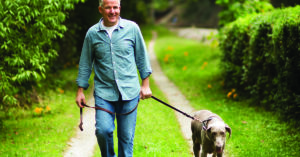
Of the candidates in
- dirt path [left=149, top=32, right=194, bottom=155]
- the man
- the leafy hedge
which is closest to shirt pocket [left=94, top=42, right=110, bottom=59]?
the man

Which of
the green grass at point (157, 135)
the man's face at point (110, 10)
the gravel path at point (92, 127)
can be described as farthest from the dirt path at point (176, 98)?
the man's face at point (110, 10)

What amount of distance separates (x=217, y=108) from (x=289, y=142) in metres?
3.54

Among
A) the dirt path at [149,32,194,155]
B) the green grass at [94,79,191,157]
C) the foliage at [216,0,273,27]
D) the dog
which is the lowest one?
the dirt path at [149,32,194,155]

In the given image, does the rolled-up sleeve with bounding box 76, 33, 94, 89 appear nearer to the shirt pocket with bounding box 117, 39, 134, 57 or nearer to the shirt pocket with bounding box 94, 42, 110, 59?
the shirt pocket with bounding box 94, 42, 110, 59

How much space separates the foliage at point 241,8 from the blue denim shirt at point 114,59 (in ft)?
31.0

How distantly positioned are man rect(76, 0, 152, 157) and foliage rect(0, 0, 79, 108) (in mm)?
3764

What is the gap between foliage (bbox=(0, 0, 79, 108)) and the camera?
770cm

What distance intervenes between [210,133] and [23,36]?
18.8 feet

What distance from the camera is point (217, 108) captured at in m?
10.6

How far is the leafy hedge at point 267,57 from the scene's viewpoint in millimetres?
7938

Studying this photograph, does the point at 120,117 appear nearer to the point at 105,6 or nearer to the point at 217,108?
the point at 105,6

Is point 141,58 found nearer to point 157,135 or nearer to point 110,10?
point 110,10

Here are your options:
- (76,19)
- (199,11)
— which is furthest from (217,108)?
(199,11)

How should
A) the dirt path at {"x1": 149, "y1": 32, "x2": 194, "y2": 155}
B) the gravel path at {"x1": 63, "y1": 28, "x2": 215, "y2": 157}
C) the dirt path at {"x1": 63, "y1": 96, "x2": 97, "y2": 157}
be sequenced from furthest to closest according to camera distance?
the dirt path at {"x1": 149, "y1": 32, "x2": 194, "y2": 155} → the gravel path at {"x1": 63, "y1": 28, "x2": 215, "y2": 157} → the dirt path at {"x1": 63, "y1": 96, "x2": 97, "y2": 157}
